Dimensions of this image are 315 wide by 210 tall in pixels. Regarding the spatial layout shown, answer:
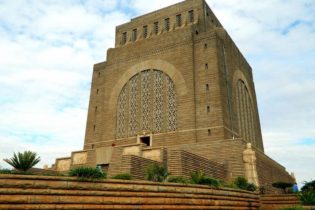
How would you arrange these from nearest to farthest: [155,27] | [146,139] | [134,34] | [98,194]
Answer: [98,194] < [146,139] < [155,27] < [134,34]

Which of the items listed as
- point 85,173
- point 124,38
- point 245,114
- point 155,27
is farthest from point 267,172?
point 124,38

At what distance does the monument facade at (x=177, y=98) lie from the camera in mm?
24672

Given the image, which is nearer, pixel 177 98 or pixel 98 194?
pixel 98 194

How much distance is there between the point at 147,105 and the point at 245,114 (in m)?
12.3

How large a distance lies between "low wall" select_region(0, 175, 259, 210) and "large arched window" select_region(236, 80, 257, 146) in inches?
869

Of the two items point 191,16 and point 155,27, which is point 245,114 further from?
point 155,27

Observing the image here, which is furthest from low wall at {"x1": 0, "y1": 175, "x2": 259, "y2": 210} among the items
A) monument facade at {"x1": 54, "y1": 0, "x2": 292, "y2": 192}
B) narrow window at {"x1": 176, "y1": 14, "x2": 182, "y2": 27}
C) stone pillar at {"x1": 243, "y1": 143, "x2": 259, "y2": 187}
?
narrow window at {"x1": 176, "y1": 14, "x2": 182, "y2": 27}

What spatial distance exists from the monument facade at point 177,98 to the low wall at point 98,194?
943 cm

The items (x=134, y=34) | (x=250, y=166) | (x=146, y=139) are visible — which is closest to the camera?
(x=250, y=166)

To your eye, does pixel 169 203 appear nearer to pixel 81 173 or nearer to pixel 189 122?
pixel 81 173

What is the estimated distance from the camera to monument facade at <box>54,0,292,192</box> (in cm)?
2467

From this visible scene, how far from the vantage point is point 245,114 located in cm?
3681

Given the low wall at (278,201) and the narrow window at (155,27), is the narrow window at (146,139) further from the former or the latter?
the low wall at (278,201)

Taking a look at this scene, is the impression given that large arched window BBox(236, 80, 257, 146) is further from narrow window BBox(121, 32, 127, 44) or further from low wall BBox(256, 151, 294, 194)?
narrow window BBox(121, 32, 127, 44)
